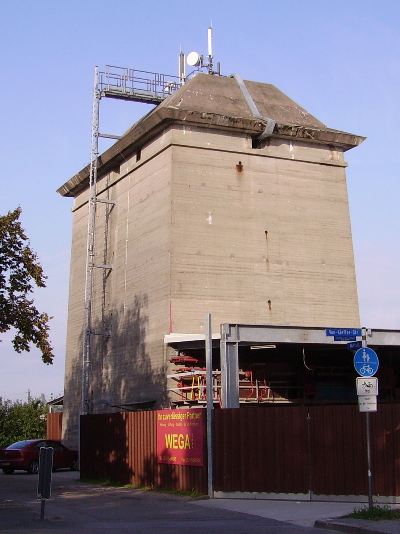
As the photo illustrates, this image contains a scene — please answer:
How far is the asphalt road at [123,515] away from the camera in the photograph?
1380 cm

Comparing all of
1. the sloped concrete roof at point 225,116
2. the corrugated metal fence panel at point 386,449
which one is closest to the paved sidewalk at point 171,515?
the corrugated metal fence panel at point 386,449

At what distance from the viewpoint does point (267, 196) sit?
34.5 m

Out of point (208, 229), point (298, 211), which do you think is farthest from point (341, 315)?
point (208, 229)

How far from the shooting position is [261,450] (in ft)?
61.9

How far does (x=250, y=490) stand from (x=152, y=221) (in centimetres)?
1685

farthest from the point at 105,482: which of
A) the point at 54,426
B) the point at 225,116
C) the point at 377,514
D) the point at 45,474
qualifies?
the point at 54,426

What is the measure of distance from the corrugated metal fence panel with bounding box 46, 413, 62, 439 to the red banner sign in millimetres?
22090

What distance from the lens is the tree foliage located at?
5044 cm

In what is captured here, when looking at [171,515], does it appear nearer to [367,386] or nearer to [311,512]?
[311,512]

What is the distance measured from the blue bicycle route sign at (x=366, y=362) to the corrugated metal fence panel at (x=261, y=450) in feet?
13.4

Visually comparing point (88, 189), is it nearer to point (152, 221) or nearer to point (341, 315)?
point (152, 221)

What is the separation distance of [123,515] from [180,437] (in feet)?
15.6

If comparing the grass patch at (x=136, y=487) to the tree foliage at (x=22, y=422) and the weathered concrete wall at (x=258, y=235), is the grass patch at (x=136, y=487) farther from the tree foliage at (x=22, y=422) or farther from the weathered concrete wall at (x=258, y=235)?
the tree foliage at (x=22, y=422)

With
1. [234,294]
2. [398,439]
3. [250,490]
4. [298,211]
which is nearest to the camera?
[398,439]
